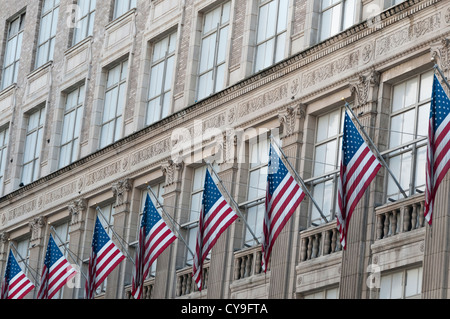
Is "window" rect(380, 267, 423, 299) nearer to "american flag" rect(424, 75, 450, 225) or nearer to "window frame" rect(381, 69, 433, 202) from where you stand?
"window frame" rect(381, 69, 433, 202)

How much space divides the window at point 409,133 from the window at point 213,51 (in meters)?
8.41

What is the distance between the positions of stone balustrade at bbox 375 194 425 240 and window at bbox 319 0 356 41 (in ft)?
18.9

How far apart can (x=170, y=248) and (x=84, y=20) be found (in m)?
12.5

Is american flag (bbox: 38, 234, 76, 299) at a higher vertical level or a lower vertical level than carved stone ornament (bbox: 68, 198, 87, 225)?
lower

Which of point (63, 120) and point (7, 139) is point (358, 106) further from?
point (7, 139)

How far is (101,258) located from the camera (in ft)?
117

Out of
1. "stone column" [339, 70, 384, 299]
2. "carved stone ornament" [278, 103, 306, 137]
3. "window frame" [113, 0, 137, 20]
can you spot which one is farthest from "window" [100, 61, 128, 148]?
"stone column" [339, 70, 384, 299]

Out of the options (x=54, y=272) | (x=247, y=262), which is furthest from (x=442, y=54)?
(x=54, y=272)

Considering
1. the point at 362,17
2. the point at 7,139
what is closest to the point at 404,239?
the point at 362,17

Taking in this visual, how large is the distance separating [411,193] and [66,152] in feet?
63.4

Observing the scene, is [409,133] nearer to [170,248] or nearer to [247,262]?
[247,262]

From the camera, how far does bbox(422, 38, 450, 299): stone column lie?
27.2 metres

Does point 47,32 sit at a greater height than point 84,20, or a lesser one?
greater

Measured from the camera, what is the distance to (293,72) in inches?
1356
